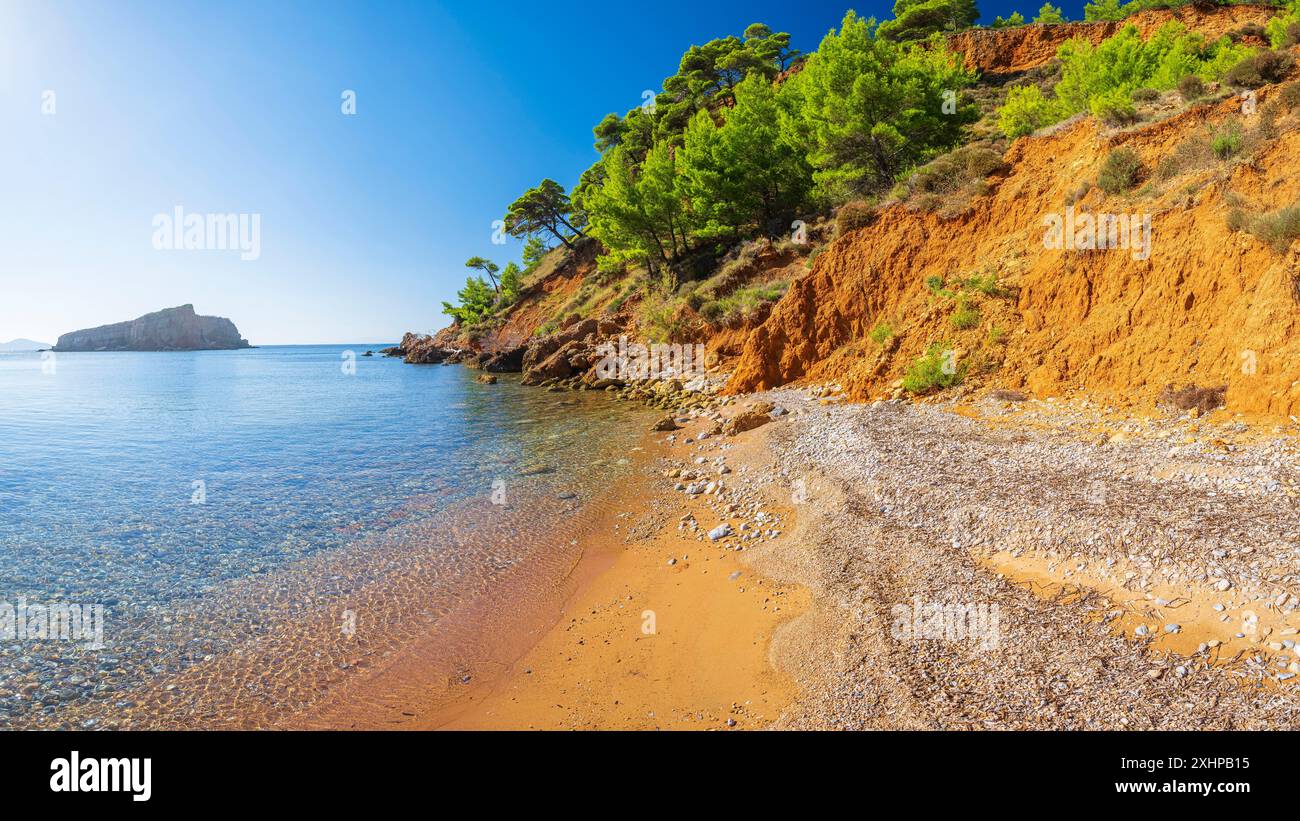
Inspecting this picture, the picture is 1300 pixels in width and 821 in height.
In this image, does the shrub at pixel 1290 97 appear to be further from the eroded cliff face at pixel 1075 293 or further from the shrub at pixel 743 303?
the shrub at pixel 743 303

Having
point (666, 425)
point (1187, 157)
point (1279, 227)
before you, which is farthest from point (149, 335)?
point (1279, 227)

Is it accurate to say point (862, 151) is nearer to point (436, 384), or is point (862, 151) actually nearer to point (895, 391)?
point (895, 391)

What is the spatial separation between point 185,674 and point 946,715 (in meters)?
9.56

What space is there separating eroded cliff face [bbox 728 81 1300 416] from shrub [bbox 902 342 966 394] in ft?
1.12

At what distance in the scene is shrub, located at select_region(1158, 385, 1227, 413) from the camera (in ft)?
33.0

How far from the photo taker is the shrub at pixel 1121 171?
14.7 metres

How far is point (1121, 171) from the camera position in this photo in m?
14.8

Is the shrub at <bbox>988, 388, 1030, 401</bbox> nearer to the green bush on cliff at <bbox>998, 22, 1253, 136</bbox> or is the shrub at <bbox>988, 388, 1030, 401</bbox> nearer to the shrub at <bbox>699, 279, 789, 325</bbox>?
the shrub at <bbox>699, 279, 789, 325</bbox>

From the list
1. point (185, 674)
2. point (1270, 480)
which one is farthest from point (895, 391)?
point (185, 674)

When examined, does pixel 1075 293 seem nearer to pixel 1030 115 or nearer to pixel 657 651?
pixel 657 651

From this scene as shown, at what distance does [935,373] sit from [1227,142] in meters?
8.38

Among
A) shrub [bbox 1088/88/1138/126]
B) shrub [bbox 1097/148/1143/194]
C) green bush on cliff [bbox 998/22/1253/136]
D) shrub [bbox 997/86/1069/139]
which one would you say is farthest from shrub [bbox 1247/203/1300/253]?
shrub [bbox 997/86/1069/139]

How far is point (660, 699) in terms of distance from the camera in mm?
6102

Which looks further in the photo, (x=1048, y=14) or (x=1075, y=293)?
(x=1048, y=14)
